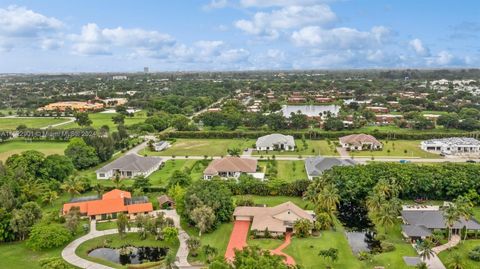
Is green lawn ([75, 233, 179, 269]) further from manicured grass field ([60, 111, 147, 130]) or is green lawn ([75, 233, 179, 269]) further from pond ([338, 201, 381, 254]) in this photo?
manicured grass field ([60, 111, 147, 130])

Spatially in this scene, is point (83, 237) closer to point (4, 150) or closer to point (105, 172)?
point (105, 172)

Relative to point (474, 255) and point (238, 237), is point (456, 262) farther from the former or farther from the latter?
point (238, 237)

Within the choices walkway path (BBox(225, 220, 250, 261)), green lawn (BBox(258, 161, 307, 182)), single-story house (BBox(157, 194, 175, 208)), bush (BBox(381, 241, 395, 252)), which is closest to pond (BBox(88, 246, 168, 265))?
walkway path (BBox(225, 220, 250, 261))

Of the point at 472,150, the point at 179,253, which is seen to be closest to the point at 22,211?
the point at 179,253

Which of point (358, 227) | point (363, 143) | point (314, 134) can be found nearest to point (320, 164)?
point (358, 227)

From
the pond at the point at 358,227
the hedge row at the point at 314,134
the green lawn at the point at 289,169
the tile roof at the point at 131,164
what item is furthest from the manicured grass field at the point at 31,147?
the pond at the point at 358,227

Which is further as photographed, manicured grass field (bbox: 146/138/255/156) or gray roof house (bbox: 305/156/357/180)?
manicured grass field (bbox: 146/138/255/156)

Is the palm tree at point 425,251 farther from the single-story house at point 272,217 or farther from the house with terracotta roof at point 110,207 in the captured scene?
the house with terracotta roof at point 110,207
